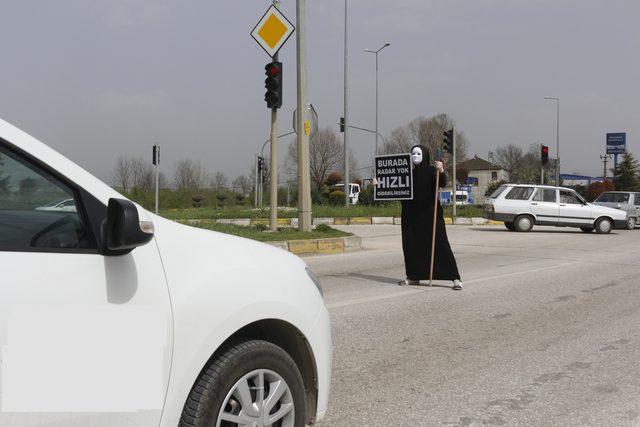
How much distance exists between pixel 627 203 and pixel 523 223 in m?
7.34

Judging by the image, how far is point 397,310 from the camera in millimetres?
6625

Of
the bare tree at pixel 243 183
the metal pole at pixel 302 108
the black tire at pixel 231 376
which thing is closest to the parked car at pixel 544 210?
the metal pole at pixel 302 108

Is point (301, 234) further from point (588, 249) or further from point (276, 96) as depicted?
point (588, 249)

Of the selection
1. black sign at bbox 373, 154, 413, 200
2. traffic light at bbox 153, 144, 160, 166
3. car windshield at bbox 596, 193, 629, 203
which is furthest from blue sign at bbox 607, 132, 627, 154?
black sign at bbox 373, 154, 413, 200

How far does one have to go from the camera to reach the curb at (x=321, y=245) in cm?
1187

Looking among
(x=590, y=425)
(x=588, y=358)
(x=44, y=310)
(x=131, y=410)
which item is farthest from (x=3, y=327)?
(x=588, y=358)

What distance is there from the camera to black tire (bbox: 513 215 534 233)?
20469 mm

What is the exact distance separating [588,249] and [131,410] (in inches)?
569

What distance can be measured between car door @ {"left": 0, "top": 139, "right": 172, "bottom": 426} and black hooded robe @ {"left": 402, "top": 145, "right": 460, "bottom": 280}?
587 cm

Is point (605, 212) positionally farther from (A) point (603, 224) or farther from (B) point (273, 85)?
(B) point (273, 85)

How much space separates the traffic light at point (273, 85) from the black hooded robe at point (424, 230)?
532cm

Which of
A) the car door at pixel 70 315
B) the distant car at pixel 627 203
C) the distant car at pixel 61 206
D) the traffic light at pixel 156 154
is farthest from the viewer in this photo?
the distant car at pixel 627 203

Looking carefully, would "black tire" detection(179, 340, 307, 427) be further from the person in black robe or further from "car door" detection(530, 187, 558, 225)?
"car door" detection(530, 187, 558, 225)

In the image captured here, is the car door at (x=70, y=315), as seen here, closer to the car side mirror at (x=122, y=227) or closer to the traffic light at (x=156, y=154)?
the car side mirror at (x=122, y=227)
